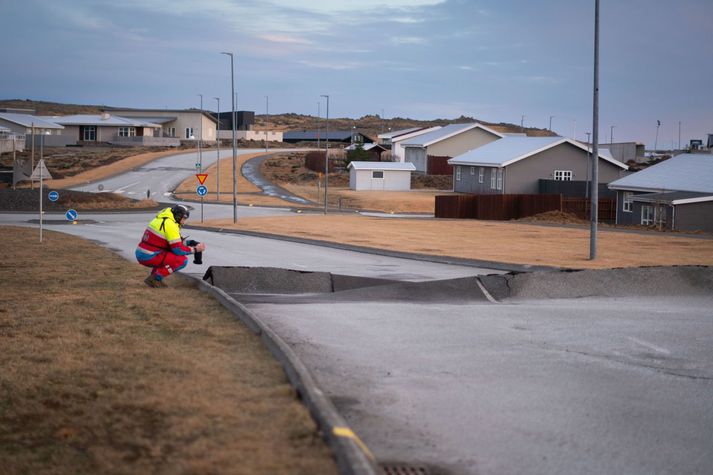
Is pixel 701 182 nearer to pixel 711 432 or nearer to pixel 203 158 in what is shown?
pixel 711 432

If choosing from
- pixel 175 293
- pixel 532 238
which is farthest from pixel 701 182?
pixel 175 293

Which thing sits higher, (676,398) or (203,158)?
(203,158)

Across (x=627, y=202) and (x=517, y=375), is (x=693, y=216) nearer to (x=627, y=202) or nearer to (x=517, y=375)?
(x=627, y=202)

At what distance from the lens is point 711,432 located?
25.8 feet

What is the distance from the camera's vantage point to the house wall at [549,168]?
70375 millimetres

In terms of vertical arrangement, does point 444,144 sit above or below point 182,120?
below

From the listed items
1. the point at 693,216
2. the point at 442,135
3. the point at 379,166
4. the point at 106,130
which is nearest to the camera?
the point at 693,216

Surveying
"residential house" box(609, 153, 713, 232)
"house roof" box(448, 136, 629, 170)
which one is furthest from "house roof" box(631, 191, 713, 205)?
"house roof" box(448, 136, 629, 170)

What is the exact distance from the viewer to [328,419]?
6.66 meters

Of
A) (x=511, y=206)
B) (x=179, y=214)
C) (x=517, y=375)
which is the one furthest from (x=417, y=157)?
(x=517, y=375)

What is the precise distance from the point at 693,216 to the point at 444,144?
54.0 meters

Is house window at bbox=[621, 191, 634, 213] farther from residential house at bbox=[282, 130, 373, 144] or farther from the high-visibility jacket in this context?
residential house at bbox=[282, 130, 373, 144]

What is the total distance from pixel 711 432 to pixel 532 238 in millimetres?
30249

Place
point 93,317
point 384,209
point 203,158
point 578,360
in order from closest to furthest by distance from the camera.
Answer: point 578,360 < point 93,317 < point 384,209 < point 203,158
